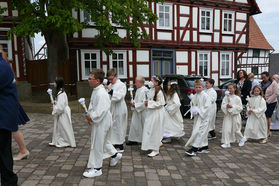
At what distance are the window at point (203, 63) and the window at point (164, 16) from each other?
136 inches

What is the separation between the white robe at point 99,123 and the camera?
12.7ft

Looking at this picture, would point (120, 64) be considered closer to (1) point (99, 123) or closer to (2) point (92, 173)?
(1) point (99, 123)

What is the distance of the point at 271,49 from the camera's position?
24.8 meters

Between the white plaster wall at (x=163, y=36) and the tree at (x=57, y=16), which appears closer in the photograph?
the tree at (x=57, y=16)

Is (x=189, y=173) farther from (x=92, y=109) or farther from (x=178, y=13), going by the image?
(x=178, y=13)

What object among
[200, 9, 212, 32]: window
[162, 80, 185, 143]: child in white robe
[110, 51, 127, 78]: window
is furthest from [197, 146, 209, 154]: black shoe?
[200, 9, 212, 32]: window

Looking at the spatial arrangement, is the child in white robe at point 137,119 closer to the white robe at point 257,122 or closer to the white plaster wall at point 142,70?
the white robe at point 257,122

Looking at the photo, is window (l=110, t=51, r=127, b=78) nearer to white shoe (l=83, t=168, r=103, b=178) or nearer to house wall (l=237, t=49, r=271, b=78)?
white shoe (l=83, t=168, r=103, b=178)

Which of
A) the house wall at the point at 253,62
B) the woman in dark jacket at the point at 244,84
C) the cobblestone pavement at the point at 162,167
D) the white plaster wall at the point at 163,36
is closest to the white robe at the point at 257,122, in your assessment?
the cobblestone pavement at the point at 162,167

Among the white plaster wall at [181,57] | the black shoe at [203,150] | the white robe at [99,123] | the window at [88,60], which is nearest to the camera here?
the white robe at [99,123]

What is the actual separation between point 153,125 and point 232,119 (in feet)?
7.41

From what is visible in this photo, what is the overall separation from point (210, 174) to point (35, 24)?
8015 millimetres

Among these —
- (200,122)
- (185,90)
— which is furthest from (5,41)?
(200,122)

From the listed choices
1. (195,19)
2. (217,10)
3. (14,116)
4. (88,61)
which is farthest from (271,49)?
(14,116)
